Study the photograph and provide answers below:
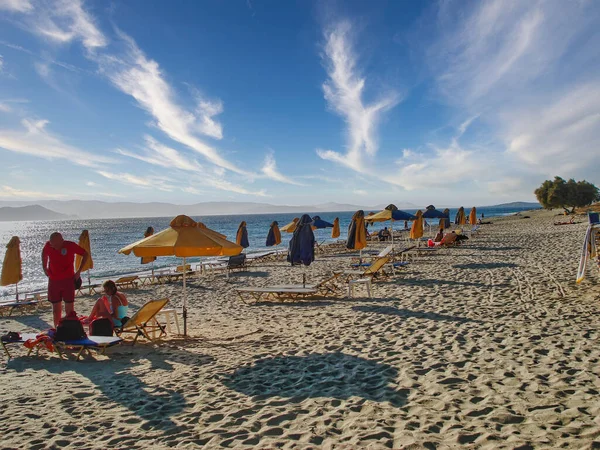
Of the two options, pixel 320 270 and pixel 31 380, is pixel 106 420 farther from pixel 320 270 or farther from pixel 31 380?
pixel 320 270

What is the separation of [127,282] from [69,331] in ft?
28.8

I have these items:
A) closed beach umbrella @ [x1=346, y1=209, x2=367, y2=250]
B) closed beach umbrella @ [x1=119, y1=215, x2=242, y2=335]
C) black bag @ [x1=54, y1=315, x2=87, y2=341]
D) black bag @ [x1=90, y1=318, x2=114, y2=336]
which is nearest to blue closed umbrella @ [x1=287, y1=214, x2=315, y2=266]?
closed beach umbrella @ [x1=346, y1=209, x2=367, y2=250]

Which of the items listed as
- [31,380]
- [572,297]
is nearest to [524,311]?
[572,297]

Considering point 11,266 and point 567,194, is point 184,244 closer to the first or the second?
point 11,266

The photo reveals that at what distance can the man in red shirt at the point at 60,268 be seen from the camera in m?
6.50

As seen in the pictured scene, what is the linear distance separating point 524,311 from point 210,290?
9106 mm

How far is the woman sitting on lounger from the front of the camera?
6.57 meters

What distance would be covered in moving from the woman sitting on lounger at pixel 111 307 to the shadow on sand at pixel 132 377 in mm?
645

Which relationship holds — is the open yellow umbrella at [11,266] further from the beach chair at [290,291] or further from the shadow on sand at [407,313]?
the shadow on sand at [407,313]

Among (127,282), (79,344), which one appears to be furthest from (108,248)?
(79,344)

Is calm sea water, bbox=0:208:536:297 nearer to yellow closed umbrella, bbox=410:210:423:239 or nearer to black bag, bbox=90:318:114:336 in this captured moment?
black bag, bbox=90:318:114:336

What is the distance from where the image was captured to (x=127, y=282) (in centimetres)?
1403

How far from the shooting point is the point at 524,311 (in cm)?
720

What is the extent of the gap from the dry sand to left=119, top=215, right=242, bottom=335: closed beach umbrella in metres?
1.58
